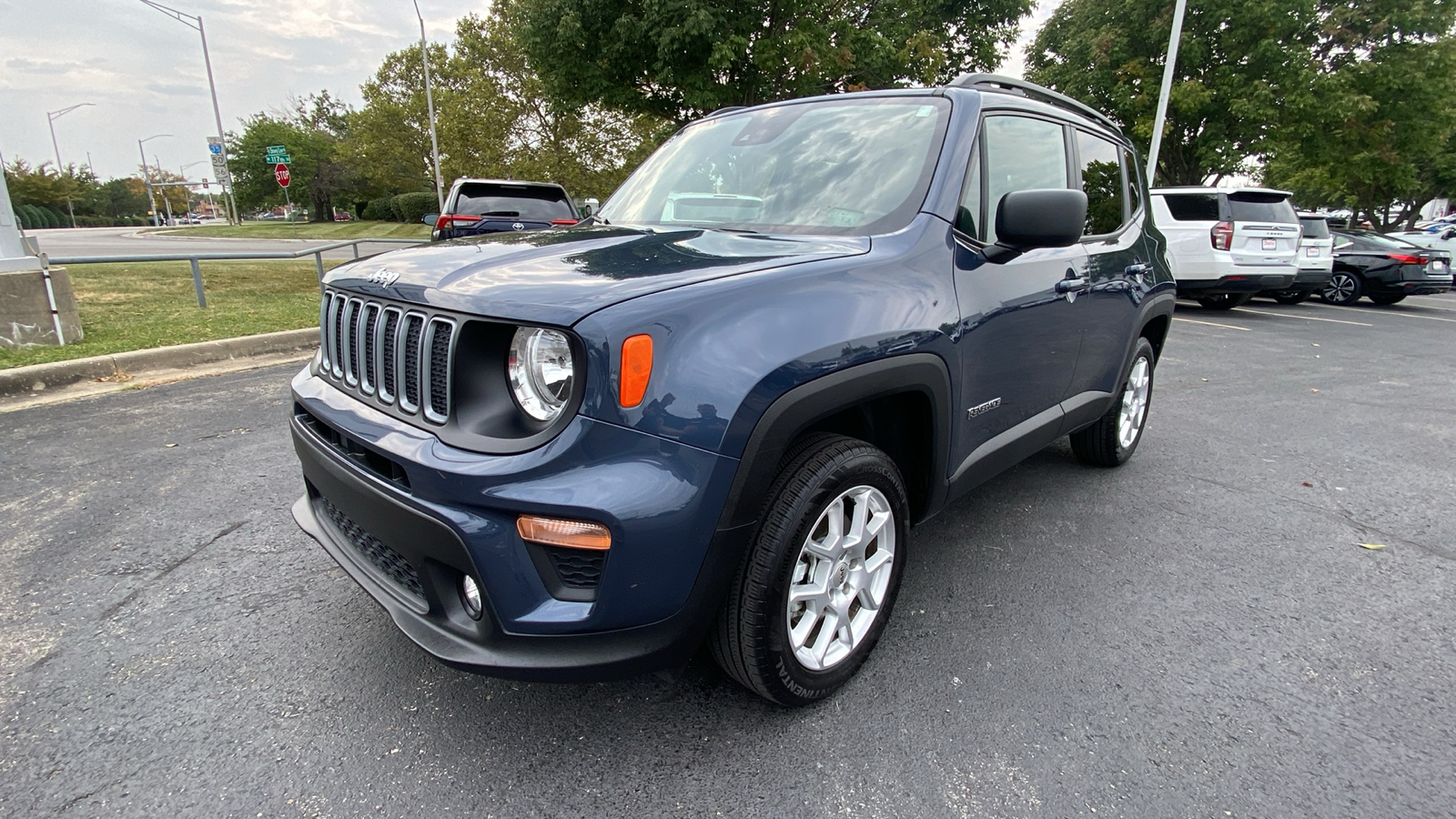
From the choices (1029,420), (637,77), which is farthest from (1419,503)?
(637,77)

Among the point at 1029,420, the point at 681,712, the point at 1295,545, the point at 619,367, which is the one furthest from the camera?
the point at 1295,545

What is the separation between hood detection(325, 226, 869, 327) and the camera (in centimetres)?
161

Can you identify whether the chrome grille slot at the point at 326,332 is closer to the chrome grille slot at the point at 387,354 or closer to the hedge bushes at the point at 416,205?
the chrome grille slot at the point at 387,354

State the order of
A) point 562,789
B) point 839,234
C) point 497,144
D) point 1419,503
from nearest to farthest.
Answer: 1. point 562,789
2. point 839,234
3. point 1419,503
4. point 497,144

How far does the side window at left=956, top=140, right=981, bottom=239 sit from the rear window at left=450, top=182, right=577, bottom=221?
25.7 ft

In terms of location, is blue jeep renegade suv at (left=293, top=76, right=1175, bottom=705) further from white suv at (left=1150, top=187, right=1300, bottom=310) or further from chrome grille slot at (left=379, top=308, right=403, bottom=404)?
white suv at (left=1150, top=187, right=1300, bottom=310)

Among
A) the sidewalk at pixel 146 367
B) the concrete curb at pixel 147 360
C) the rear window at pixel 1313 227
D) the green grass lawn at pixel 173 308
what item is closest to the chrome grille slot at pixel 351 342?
the sidewalk at pixel 146 367

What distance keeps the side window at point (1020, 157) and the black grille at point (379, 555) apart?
2.08m

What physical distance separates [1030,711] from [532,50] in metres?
15.3

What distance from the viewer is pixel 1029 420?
9.25 ft

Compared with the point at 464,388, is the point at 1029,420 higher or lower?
lower

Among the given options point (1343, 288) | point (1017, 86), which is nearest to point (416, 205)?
point (1343, 288)

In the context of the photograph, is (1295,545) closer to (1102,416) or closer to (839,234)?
(1102,416)

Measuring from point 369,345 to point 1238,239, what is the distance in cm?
1194
